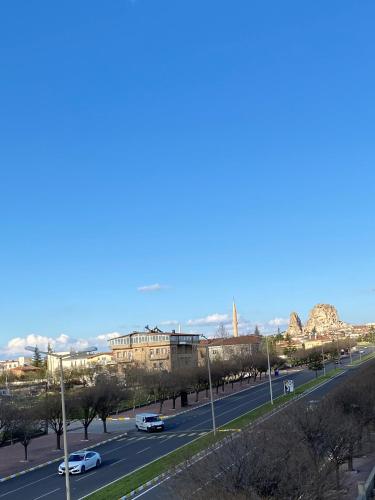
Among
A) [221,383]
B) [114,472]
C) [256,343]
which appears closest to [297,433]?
[114,472]

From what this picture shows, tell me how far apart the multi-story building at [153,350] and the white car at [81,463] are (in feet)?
265

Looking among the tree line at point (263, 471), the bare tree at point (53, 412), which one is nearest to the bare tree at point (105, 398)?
the bare tree at point (53, 412)

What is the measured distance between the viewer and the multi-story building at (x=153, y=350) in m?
Answer: 124

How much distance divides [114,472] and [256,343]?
132884mm

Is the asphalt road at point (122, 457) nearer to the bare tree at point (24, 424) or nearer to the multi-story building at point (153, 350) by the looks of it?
the bare tree at point (24, 424)

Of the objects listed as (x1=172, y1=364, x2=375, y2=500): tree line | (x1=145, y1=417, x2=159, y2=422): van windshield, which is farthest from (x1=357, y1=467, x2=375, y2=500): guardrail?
(x1=145, y1=417, x2=159, y2=422): van windshield

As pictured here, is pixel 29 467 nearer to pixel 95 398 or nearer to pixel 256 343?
pixel 95 398

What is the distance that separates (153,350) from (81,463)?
87.5 m

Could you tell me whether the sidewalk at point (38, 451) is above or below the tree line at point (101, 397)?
below

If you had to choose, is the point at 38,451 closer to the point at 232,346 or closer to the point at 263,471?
the point at 263,471

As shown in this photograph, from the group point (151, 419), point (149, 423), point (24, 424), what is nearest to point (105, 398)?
point (151, 419)

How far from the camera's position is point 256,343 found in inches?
6550

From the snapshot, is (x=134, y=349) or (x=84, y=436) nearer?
(x=84, y=436)

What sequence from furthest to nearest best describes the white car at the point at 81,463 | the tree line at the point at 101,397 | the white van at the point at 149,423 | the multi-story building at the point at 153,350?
the multi-story building at the point at 153,350
the white van at the point at 149,423
the tree line at the point at 101,397
the white car at the point at 81,463
